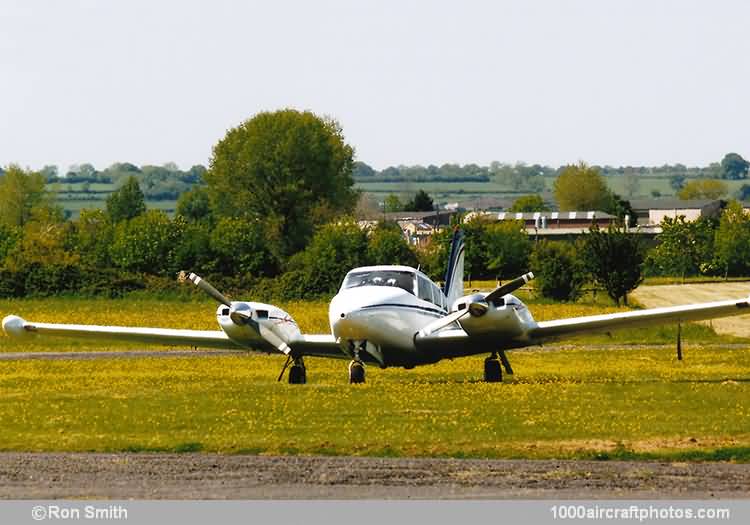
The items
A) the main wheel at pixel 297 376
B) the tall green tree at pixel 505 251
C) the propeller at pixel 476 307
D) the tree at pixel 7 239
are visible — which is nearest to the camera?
the propeller at pixel 476 307

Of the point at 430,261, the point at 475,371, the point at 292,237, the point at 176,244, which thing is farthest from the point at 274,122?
the point at 475,371

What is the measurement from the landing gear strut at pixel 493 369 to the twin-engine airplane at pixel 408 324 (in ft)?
0.08

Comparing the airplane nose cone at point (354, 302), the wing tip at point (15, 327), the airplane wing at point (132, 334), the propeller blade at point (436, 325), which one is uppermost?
the airplane nose cone at point (354, 302)

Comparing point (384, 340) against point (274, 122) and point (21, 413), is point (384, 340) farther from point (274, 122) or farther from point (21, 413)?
point (274, 122)

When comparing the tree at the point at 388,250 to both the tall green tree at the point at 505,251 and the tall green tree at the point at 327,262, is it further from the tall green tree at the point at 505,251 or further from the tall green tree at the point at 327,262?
the tall green tree at the point at 505,251

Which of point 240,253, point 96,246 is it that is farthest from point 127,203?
point 240,253

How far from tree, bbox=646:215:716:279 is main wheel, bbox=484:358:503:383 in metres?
102

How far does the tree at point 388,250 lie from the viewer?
286 feet

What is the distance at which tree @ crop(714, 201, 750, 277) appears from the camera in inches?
5148

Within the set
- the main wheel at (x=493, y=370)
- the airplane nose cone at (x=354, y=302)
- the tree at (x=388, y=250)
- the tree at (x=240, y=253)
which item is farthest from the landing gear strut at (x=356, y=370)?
the tree at (x=240, y=253)

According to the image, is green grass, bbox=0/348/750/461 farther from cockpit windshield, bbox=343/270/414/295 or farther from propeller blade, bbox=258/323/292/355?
cockpit windshield, bbox=343/270/414/295

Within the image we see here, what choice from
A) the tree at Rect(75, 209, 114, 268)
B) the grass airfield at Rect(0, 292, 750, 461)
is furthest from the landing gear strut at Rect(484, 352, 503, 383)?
the tree at Rect(75, 209, 114, 268)

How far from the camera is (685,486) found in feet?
57.4

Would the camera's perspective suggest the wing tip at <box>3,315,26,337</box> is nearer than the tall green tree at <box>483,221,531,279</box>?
Yes
